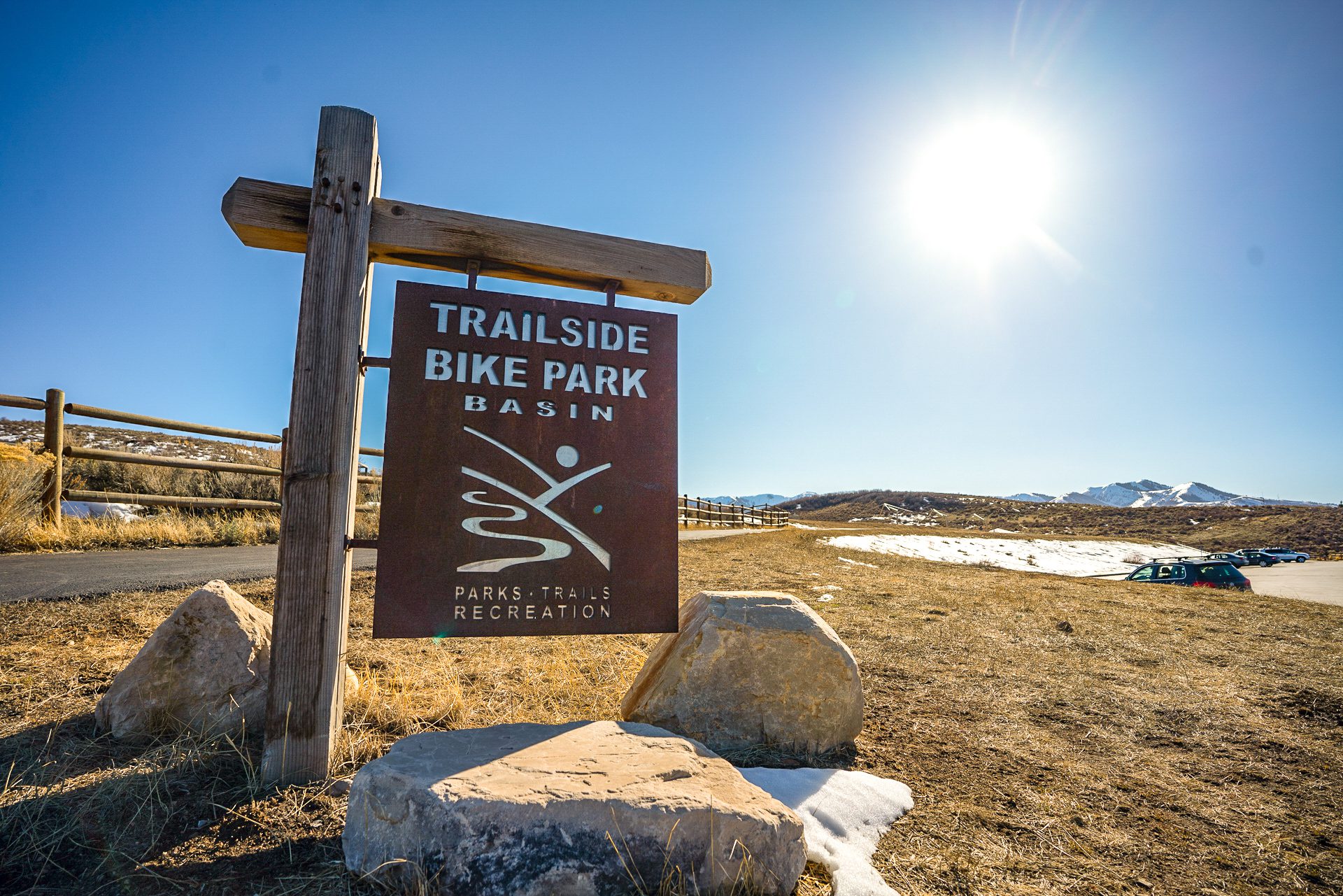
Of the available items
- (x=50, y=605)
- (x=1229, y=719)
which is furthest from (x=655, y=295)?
(x=50, y=605)

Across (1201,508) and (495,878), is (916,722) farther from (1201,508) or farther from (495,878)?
(1201,508)

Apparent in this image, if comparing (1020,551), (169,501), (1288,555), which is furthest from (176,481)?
(1288,555)

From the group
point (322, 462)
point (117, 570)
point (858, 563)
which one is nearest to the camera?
point (322, 462)

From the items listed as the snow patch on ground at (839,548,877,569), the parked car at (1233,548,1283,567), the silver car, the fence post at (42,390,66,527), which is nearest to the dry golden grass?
the fence post at (42,390,66,527)

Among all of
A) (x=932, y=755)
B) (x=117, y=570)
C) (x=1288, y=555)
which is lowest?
(x=1288, y=555)

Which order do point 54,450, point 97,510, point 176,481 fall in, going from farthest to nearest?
point 176,481
point 97,510
point 54,450

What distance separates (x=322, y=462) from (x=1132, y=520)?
6230 centimetres

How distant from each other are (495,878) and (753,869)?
2.58 feet

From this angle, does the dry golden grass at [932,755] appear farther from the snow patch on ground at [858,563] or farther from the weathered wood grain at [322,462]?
the snow patch on ground at [858,563]

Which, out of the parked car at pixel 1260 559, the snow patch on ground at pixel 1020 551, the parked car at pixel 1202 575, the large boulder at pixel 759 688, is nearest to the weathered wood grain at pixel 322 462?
the large boulder at pixel 759 688

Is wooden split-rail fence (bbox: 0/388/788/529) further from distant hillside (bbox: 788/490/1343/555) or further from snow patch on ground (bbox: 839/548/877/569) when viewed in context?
distant hillside (bbox: 788/490/1343/555)

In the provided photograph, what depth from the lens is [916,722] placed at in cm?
359

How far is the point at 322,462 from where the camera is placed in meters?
2.75

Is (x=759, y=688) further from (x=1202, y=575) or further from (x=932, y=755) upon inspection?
(x=1202, y=575)
